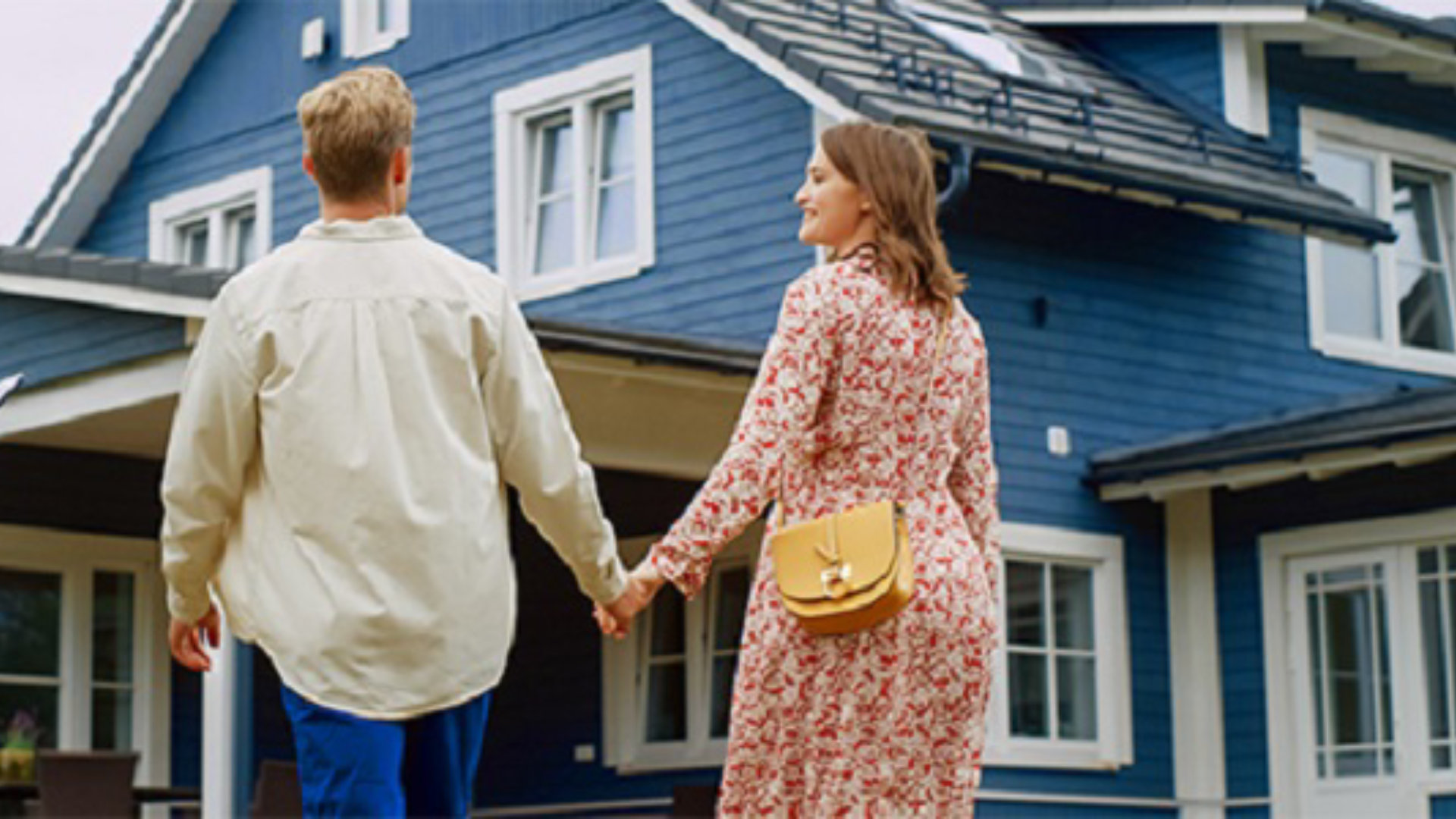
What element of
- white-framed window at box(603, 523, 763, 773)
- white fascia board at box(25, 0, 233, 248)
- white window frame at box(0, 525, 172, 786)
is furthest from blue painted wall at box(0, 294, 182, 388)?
white fascia board at box(25, 0, 233, 248)

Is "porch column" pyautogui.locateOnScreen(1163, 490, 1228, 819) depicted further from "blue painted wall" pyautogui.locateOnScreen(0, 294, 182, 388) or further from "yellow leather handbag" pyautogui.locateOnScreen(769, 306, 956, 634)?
"yellow leather handbag" pyautogui.locateOnScreen(769, 306, 956, 634)

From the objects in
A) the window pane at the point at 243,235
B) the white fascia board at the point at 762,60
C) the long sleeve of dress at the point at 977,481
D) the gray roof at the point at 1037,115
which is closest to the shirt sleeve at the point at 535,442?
the long sleeve of dress at the point at 977,481

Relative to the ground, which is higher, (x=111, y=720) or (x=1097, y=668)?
(x=1097, y=668)

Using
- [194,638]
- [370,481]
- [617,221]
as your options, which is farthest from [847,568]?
[617,221]

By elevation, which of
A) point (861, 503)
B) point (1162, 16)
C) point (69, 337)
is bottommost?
point (861, 503)

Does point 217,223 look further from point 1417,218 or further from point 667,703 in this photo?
point 1417,218

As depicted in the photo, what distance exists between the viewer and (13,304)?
12.3 metres

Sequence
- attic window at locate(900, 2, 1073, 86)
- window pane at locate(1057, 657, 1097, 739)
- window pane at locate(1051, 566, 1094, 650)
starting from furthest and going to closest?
attic window at locate(900, 2, 1073, 86)
window pane at locate(1051, 566, 1094, 650)
window pane at locate(1057, 657, 1097, 739)

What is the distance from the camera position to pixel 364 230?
4.18 metres

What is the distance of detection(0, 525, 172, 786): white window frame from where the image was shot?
14.5 meters

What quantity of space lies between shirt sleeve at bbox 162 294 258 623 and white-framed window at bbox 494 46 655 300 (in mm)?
11384

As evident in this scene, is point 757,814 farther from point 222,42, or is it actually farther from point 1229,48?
point 222,42

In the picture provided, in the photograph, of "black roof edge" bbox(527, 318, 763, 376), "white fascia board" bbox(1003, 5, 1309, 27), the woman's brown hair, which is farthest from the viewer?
"white fascia board" bbox(1003, 5, 1309, 27)

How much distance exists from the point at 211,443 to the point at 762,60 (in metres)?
10.6
